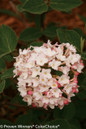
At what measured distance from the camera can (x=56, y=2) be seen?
4.52 ft

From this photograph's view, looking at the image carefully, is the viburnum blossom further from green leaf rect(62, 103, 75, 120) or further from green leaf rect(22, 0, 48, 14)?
green leaf rect(62, 103, 75, 120)

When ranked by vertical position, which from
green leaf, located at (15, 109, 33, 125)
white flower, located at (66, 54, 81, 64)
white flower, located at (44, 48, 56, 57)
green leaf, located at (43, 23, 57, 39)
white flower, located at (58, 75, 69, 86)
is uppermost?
white flower, located at (44, 48, 56, 57)

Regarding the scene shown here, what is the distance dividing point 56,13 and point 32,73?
185cm

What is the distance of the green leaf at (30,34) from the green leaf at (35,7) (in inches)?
17.6

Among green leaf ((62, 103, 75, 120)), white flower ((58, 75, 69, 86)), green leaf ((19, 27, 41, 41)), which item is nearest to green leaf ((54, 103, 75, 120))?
green leaf ((62, 103, 75, 120))

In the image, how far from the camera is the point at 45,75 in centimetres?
104

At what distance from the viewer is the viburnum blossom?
106 cm

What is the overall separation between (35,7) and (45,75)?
44 centimetres

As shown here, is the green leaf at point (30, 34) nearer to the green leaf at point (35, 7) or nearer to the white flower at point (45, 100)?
the green leaf at point (35, 7)

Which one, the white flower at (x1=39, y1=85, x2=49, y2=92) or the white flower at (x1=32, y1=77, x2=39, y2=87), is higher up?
the white flower at (x1=32, y1=77, x2=39, y2=87)

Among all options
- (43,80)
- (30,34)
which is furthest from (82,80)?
(30,34)

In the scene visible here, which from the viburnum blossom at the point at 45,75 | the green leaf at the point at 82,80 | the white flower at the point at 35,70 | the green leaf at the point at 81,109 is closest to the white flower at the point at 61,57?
the viburnum blossom at the point at 45,75

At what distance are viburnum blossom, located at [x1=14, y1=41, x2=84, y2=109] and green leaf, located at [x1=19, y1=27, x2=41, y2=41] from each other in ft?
2.04

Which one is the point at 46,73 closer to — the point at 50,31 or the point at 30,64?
the point at 30,64
